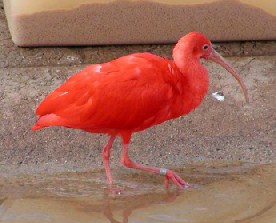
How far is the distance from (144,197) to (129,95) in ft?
1.88

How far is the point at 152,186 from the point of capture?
4.66 metres

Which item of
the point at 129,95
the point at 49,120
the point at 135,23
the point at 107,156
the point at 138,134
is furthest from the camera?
the point at 135,23

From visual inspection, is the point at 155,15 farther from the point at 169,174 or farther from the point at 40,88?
the point at 169,174

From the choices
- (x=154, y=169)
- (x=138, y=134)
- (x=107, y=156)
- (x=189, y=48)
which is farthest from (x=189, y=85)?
(x=138, y=134)

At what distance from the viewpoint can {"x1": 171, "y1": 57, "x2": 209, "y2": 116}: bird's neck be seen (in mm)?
4496

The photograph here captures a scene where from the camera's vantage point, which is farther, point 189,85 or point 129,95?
point 189,85

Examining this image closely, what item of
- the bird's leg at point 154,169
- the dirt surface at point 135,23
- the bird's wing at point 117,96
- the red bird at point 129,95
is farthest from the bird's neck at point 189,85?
the dirt surface at point 135,23

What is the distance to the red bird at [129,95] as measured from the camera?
4312 millimetres

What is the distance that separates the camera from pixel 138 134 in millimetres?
5133

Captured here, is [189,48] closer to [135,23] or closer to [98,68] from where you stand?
[98,68]

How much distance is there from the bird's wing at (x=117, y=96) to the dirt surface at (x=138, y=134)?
515 millimetres

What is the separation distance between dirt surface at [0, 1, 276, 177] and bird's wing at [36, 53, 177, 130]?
20.3 inches

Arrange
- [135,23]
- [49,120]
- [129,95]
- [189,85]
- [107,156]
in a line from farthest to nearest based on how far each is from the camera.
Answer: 1. [135,23]
2. [107,156]
3. [189,85]
4. [49,120]
5. [129,95]

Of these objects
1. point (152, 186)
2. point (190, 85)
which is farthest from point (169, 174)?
point (190, 85)
